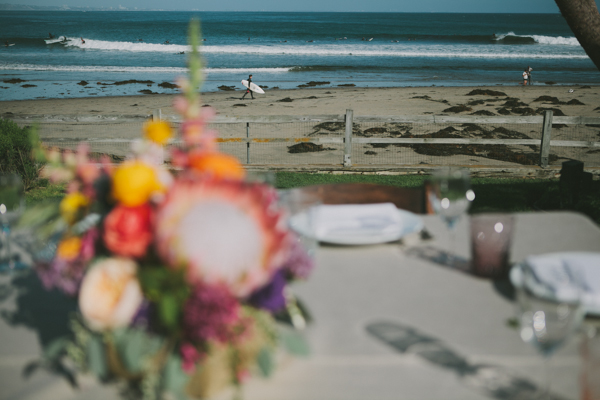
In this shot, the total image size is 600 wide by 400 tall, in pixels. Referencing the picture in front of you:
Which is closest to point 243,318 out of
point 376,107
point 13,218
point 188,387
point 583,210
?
point 188,387

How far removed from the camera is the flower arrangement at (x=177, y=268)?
0.93m

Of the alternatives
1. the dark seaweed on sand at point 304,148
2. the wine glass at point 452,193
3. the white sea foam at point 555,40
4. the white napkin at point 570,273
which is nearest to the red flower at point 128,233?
the white napkin at point 570,273

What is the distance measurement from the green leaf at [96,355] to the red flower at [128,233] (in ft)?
0.67

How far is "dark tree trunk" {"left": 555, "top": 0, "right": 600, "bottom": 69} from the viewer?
4586 mm

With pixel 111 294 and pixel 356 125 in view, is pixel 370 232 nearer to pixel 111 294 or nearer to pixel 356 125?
pixel 111 294

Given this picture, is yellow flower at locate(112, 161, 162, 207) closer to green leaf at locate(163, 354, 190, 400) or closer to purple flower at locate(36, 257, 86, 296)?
purple flower at locate(36, 257, 86, 296)

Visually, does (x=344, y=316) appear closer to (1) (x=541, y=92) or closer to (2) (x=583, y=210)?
(2) (x=583, y=210)

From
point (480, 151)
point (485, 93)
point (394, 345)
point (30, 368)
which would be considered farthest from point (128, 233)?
point (485, 93)

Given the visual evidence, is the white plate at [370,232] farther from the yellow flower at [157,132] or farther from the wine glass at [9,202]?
the wine glass at [9,202]

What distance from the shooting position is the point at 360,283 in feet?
5.42

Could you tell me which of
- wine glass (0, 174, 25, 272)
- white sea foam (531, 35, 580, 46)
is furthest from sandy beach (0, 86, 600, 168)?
white sea foam (531, 35, 580, 46)

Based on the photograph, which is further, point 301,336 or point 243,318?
point 301,336

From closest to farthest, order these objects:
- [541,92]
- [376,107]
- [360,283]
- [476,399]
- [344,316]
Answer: [476,399] → [344,316] → [360,283] → [376,107] → [541,92]

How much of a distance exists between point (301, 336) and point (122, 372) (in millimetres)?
406
